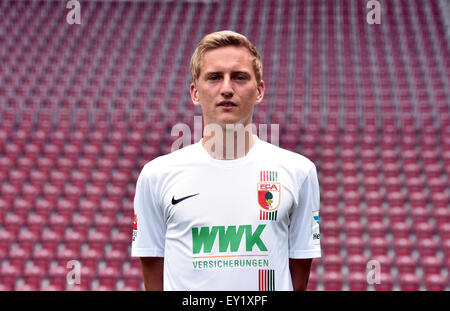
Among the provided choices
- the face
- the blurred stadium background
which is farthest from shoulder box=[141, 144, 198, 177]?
the blurred stadium background

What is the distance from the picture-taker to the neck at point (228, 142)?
1.36 m

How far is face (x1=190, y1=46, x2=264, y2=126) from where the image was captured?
1303 millimetres

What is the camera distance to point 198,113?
9.95 metres

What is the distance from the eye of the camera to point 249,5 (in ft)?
45.9

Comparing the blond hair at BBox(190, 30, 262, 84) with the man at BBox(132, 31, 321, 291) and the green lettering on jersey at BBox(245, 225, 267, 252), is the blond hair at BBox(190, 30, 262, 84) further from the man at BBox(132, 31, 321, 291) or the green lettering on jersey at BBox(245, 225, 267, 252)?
the green lettering on jersey at BBox(245, 225, 267, 252)

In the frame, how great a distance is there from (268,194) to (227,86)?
0.30 metres

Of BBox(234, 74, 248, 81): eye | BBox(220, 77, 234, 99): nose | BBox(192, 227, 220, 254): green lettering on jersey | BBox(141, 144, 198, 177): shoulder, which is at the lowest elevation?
BBox(192, 227, 220, 254): green lettering on jersey

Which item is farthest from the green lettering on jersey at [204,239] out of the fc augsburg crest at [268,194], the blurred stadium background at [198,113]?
the blurred stadium background at [198,113]

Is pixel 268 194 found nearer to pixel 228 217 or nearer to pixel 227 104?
pixel 228 217

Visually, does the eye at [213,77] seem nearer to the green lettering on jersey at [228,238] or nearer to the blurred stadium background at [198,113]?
the green lettering on jersey at [228,238]

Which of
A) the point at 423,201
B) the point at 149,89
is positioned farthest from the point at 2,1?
the point at 423,201

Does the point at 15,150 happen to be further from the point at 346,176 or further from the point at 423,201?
→ the point at 423,201

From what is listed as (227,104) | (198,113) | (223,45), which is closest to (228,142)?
(227,104)
